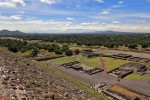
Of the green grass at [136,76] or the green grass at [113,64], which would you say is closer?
the green grass at [136,76]

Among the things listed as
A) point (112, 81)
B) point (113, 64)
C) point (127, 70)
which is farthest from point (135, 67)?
point (112, 81)

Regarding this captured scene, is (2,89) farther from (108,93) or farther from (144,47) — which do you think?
(144,47)

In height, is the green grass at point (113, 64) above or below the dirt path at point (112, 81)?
above

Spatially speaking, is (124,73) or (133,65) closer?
(124,73)

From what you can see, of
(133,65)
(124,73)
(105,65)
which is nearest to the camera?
(124,73)

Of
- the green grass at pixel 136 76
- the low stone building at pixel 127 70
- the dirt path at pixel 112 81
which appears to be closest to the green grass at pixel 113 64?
the low stone building at pixel 127 70

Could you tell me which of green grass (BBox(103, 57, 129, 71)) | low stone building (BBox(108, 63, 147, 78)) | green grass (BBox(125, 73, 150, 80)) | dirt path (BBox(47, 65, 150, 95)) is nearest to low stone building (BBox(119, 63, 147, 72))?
low stone building (BBox(108, 63, 147, 78))

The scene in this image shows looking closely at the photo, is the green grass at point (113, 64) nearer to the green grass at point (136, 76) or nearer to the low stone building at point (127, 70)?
the low stone building at point (127, 70)

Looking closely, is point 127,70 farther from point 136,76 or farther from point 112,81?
point 112,81

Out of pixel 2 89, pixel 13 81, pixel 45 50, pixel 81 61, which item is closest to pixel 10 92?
pixel 2 89

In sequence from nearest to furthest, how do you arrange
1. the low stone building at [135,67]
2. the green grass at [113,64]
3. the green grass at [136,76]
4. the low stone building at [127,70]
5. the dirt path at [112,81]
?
the dirt path at [112,81] < the green grass at [136,76] < the low stone building at [127,70] < the low stone building at [135,67] < the green grass at [113,64]

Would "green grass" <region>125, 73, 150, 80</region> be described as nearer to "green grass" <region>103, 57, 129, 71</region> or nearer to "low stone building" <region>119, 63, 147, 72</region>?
"low stone building" <region>119, 63, 147, 72</region>
